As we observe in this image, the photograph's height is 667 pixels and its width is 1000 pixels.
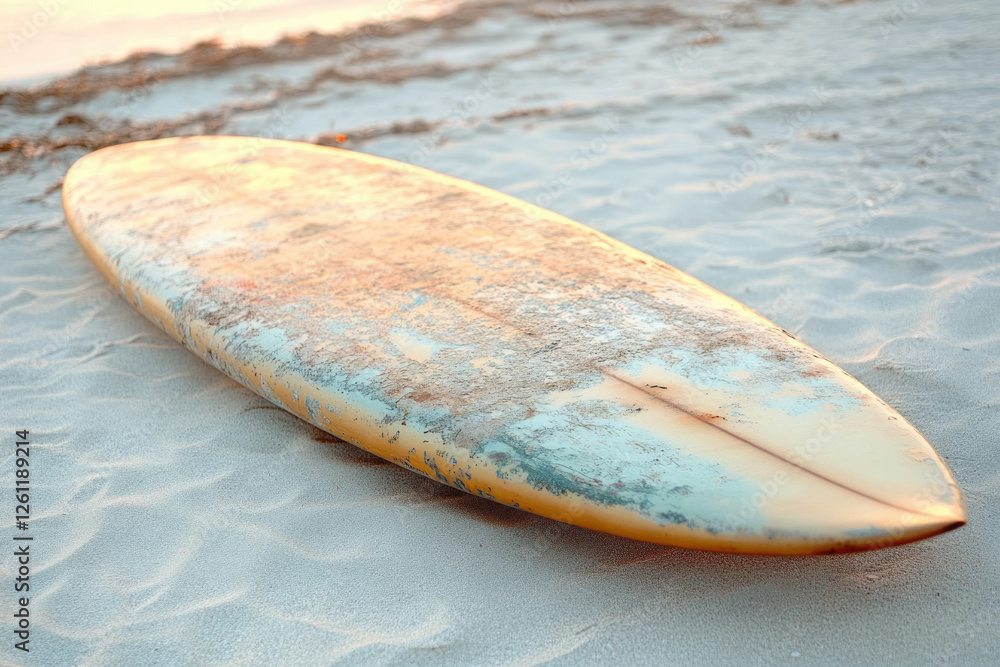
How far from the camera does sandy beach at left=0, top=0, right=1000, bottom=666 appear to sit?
1445mm

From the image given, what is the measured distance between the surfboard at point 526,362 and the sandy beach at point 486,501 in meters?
0.17

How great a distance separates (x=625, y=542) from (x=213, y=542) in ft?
3.06

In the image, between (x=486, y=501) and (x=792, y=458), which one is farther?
(x=486, y=501)

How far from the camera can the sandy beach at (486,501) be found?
4.74 ft

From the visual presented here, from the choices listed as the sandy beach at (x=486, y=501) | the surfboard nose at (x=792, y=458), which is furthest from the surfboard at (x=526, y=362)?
the sandy beach at (x=486, y=501)

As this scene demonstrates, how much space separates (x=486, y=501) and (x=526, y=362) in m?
0.35

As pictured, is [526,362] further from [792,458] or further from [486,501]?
[792,458]

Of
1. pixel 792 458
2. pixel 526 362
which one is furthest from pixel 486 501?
pixel 792 458

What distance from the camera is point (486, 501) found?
177cm

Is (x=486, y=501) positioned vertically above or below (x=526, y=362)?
below

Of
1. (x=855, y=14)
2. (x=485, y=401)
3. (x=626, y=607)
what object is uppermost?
(x=855, y=14)

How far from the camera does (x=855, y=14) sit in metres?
5.63

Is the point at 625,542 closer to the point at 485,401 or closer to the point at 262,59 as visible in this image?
the point at 485,401

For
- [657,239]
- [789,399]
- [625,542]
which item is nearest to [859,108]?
[657,239]
